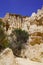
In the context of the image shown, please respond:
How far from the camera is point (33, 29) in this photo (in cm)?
3247

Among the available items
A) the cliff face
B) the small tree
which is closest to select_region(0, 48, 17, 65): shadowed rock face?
the cliff face

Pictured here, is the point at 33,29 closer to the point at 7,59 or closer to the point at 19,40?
the point at 19,40

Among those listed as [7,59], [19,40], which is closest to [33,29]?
[19,40]

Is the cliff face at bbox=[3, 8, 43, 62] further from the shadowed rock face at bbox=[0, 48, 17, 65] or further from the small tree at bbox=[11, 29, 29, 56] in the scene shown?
the shadowed rock face at bbox=[0, 48, 17, 65]

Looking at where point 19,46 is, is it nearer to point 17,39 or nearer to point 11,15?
point 17,39

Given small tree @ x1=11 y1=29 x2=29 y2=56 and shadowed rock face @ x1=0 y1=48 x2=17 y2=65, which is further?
small tree @ x1=11 y1=29 x2=29 y2=56

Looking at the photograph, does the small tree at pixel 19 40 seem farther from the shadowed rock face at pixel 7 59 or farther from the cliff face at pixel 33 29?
the shadowed rock face at pixel 7 59

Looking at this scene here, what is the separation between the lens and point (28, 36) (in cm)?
3058

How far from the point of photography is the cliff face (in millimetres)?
18609

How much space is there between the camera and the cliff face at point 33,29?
18.6 meters

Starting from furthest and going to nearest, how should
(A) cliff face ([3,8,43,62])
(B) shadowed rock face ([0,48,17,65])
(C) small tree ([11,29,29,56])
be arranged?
(C) small tree ([11,29,29,56]) < (A) cliff face ([3,8,43,62]) < (B) shadowed rock face ([0,48,17,65])

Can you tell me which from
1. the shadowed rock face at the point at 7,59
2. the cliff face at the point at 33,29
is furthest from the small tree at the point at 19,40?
the shadowed rock face at the point at 7,59

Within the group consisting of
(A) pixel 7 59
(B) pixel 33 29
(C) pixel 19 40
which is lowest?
(A) pixel 7 59

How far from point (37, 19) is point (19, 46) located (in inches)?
435
